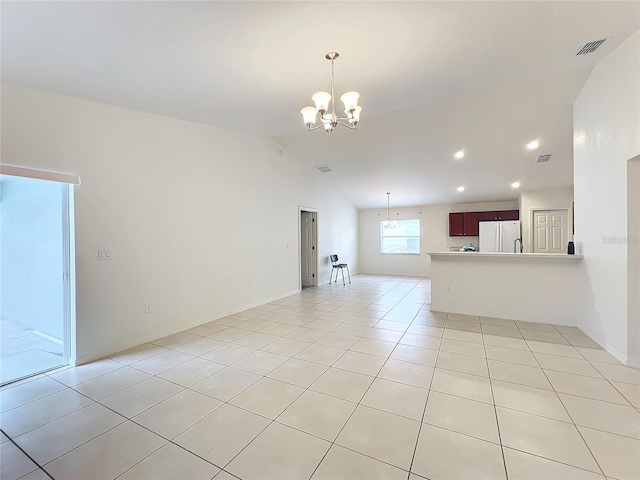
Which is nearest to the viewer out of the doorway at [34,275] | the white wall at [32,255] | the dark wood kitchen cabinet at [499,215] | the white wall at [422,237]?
the doorway at [34,275]

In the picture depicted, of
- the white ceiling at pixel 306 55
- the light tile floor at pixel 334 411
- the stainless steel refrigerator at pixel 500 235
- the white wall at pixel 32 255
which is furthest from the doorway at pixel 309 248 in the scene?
the white wall at pixel 32 255

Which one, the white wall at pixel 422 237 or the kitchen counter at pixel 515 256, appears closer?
the kitchen counter at pixel 515 256

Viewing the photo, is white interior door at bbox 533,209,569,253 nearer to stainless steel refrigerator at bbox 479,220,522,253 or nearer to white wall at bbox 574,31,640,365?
stainless steel refrigerator at bbox 479,220,522,253

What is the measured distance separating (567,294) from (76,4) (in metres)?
5.77

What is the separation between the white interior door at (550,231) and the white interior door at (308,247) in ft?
18.1

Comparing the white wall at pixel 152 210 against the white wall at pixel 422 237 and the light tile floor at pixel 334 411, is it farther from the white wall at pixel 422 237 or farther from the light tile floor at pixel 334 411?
the white wall at pixel 422 237

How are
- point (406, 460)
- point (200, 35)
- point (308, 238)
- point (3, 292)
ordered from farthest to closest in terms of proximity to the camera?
point (308, 238) < point (3, 292) < point (200, 35) < point (406, 460)

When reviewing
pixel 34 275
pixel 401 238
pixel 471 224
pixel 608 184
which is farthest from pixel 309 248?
pixel 608 184

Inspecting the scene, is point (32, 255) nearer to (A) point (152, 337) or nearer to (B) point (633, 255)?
(A) point (152, 337)

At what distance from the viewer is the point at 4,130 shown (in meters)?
2.37

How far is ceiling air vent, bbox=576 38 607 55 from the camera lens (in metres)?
2.56

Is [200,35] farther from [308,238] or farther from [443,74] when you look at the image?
[308,238]

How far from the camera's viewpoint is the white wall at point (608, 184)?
8.41 feet

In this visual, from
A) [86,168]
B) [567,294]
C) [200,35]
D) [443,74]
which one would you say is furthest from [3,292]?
[567,294]
